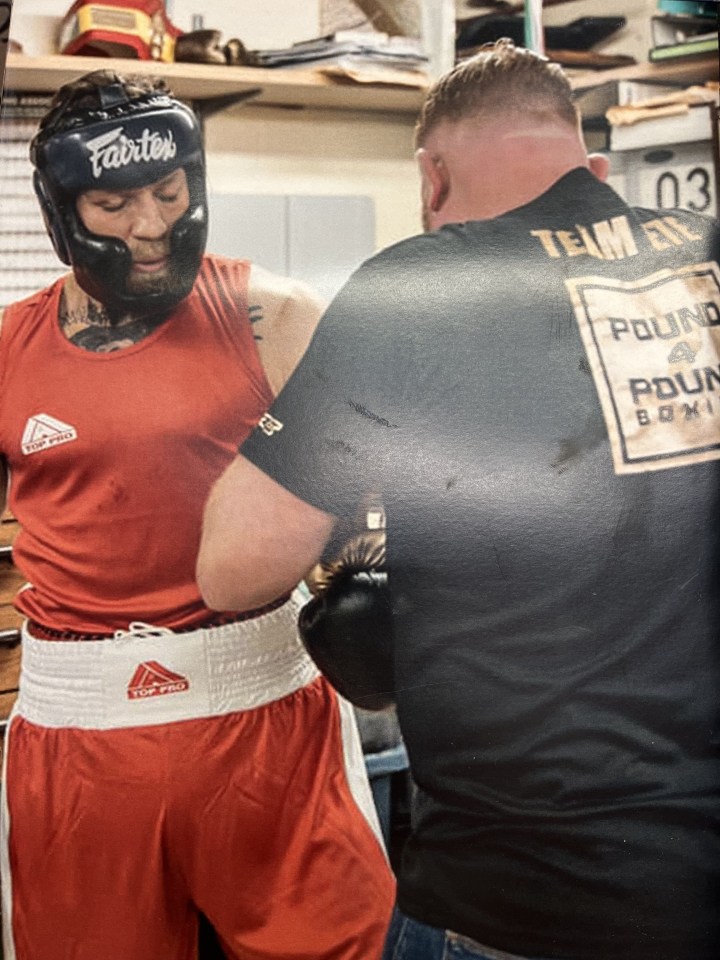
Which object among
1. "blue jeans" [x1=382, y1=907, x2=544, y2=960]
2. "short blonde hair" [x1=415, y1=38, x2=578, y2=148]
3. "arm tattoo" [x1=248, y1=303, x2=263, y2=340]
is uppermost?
"short blonde hair" [x1=415, y1=38, x2=578, y2=148]

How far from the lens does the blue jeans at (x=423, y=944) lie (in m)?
0.97

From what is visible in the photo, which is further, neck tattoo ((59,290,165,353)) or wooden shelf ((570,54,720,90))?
wooden shelf ((570,54,720,90))

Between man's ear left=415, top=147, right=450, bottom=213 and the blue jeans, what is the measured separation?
2.23ft

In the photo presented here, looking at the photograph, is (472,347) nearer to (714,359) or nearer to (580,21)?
(714,359)

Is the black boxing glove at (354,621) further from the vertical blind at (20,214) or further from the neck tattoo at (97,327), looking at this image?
the vertical blind at (20,214)

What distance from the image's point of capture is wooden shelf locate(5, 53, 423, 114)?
967 millimetres

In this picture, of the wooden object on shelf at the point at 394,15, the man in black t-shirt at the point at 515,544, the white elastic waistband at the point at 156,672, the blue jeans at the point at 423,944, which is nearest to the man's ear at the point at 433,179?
the man in black t-shirt at the point at 515,544

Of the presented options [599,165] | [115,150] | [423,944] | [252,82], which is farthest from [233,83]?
[423,944]

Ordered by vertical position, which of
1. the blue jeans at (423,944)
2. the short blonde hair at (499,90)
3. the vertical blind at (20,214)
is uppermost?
the short blonde hair at (499,90)

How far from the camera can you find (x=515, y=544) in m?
0.98

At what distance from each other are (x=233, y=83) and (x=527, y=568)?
1.75ft

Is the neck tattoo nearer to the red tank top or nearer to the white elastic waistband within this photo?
the red tank top

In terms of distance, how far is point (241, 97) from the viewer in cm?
99

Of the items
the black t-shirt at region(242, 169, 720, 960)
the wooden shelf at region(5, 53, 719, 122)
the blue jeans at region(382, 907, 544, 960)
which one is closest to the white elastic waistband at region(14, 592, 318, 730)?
the black t-shirt at region(242, 169, 720, 960)
